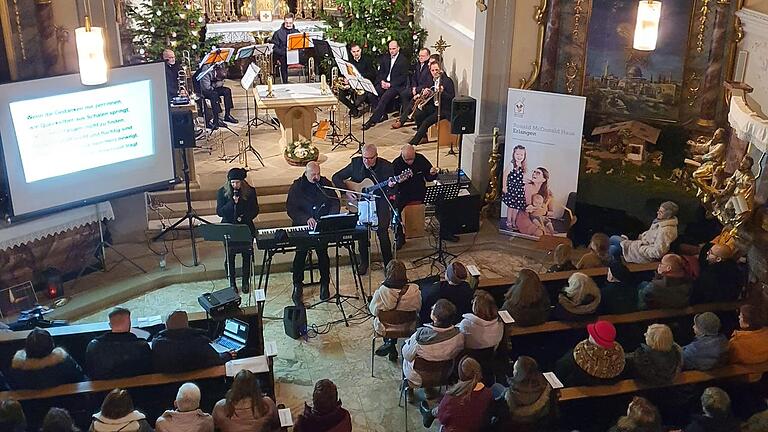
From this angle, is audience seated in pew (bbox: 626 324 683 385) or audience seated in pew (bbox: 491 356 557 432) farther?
audience seated in pew (bbox: 626 324 683 385)

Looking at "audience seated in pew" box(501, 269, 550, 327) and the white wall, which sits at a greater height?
the white wall

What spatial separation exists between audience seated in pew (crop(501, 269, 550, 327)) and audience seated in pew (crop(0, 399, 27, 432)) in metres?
3.48

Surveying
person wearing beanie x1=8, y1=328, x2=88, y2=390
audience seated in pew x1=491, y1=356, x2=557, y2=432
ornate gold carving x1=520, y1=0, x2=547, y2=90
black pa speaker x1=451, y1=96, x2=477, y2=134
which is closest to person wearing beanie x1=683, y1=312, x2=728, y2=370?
audience seated in pew x1=491, y1=356, x2=557, y2=432

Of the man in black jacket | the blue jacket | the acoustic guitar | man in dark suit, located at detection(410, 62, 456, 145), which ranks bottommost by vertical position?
the blue jacket

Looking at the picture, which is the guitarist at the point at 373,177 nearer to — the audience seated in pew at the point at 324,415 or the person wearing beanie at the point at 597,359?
the person wearing beanie at the point at 597,359

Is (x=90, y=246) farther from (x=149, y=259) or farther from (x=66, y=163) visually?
(x=66, y=163)

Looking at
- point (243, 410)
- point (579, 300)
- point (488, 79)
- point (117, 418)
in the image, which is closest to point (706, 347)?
point (579, 300)

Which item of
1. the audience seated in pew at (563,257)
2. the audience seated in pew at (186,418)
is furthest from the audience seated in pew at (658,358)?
the audience seated in pew at (186,418)

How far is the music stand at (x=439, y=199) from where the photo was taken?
866cm

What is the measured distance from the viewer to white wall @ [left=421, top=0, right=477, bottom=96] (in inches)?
456

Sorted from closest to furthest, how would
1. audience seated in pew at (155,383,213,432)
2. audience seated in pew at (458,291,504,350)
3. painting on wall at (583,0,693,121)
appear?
audience seated in pew at (155,383,213,432) < audience seated in pew at (458,291,504,350) < painting on wall at (583,0,693,121)

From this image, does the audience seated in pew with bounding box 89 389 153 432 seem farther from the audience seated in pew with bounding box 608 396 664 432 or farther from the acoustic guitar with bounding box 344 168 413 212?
the acoustic guitar with bounding box 344 168 413 212

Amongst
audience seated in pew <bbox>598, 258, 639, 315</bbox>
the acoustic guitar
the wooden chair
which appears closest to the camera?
audience seated in pew <bbox>598, 258, 639, 315</bbox>

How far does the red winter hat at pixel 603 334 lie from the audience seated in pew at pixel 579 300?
0.78 meters
